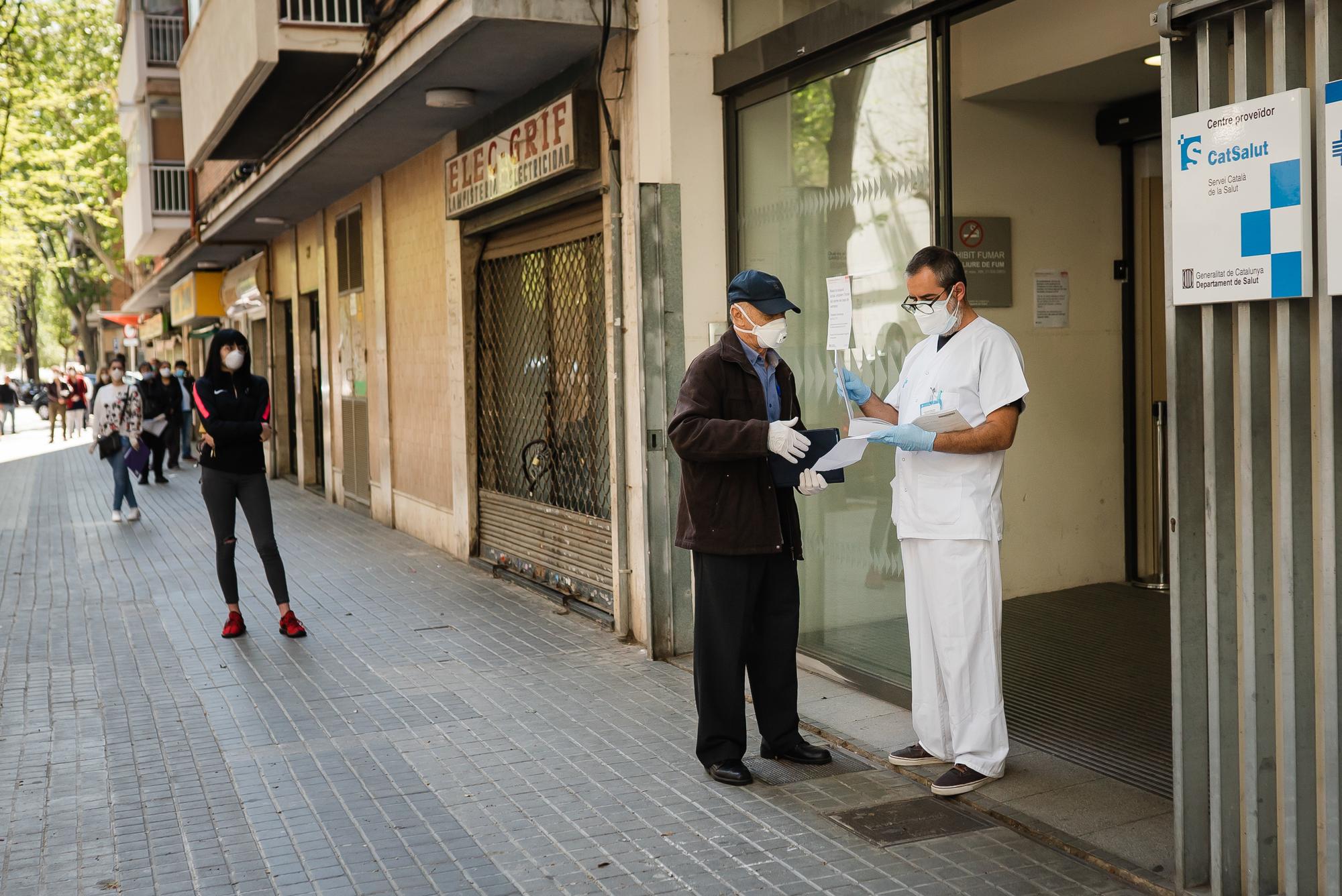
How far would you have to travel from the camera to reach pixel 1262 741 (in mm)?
3764

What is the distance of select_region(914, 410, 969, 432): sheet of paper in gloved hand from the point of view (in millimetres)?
4789

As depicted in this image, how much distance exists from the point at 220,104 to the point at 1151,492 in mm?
10431

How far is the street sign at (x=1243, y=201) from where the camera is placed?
353 centimetres

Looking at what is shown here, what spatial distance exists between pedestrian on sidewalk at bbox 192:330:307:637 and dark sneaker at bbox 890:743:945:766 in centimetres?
447

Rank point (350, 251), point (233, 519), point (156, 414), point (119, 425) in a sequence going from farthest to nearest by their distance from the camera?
point (156, 414)
point (350, 251)
point (119, 425)
point (233, 519)

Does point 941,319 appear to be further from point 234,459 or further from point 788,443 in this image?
point 234,459

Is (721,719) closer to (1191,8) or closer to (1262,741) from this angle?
(1262,741)

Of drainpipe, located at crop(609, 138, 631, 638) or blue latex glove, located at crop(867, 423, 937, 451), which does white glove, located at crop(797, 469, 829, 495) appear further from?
drainpipe, located at crop(609, 138, 631, 638)

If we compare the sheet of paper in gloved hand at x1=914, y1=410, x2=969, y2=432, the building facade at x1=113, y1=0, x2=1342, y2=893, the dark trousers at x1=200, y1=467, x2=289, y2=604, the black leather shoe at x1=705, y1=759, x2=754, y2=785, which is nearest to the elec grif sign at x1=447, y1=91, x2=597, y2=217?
the building facade at x1=113, y1=0, x2=1342, y2=893

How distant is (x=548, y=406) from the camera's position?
1030 centimetres

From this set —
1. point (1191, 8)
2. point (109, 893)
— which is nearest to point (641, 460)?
point (109, 893)

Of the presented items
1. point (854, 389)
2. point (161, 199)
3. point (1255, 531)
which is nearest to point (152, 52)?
point (161, 199)

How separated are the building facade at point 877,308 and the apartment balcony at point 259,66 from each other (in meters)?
0.06

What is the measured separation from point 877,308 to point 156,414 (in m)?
16.4
